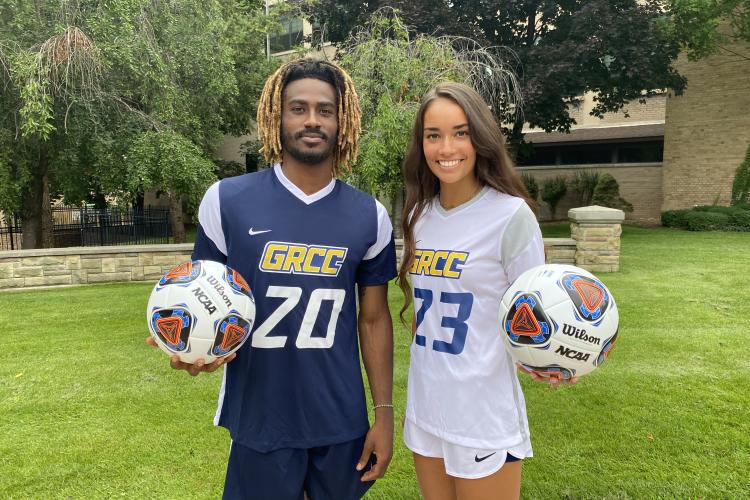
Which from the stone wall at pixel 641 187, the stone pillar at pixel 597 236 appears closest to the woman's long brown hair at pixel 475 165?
the stone pillar at pixel 597 236

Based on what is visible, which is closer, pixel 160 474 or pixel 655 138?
pixel 160 474

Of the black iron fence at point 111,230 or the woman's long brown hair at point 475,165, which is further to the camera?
the black iron fence at point 111,230

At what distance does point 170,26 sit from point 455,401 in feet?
33.6

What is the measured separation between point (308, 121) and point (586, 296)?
111 cm

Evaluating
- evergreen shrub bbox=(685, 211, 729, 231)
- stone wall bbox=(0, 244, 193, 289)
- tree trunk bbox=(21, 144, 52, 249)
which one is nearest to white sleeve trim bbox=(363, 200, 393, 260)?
stone wall bbox=(0, 244, 193, 289)

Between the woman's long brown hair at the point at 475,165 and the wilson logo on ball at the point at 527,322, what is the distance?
45 cm

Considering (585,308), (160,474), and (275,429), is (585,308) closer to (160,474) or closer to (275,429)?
(275,429)

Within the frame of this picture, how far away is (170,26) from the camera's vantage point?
32.4 ft

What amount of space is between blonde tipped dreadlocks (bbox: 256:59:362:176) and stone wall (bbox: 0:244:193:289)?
8.07 m

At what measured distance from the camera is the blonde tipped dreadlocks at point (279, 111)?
1.94 meters

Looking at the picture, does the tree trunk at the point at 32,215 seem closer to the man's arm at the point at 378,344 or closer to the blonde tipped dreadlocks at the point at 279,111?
the blonde tipped dreadlocks at the point at 279,111

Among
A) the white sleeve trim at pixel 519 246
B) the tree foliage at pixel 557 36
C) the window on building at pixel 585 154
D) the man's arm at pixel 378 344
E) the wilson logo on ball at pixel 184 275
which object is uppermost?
the tree foliage at pixel 557 36

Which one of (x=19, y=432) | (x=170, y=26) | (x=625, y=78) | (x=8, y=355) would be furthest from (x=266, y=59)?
(x=19, y=432)

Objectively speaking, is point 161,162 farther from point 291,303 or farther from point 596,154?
point 596,154
